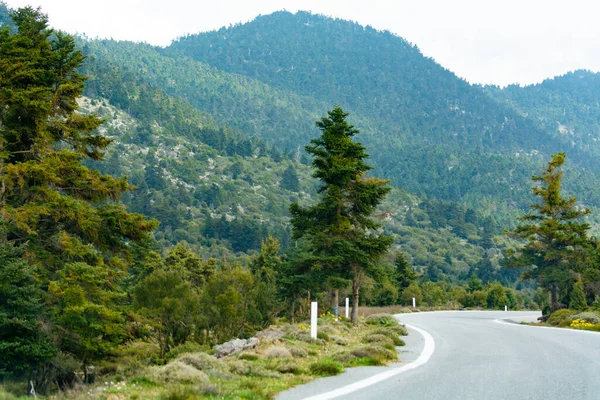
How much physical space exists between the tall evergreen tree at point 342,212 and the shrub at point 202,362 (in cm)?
1681

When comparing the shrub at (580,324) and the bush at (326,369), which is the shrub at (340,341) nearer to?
the bush at (326,369)

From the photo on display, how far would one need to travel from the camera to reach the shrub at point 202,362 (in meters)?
11.2

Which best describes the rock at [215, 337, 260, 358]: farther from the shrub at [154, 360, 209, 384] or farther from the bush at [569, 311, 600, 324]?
the bush at [569, 311, 600, 324]

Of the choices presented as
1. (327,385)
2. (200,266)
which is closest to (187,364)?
(327,385)

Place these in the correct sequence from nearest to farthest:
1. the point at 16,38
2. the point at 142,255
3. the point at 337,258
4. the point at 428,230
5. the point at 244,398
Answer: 1. the point at 244,398
2. the point at 16,38
3. the point at 337,258
4. the point at 142,255
5. the point at 428,230

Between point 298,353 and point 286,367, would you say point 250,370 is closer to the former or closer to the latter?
point 286,367

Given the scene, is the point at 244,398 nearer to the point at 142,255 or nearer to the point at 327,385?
the point at 327,385

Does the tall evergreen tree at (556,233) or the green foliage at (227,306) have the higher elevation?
the tall evergreen tree at (556,233)

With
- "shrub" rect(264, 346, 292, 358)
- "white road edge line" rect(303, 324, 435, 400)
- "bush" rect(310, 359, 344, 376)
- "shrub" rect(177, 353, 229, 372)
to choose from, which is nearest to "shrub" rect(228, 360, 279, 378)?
"shrub" rect(177, 353, 229, 372)

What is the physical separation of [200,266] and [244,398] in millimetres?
64567

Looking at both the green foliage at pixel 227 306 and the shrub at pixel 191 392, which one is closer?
the shrub at pixel 191 392

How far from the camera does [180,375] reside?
9.86 metres

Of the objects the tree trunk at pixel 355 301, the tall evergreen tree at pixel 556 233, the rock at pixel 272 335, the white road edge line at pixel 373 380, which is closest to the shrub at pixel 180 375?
the white road edge line at pixel 373 380

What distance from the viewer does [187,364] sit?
1131 centimetres
